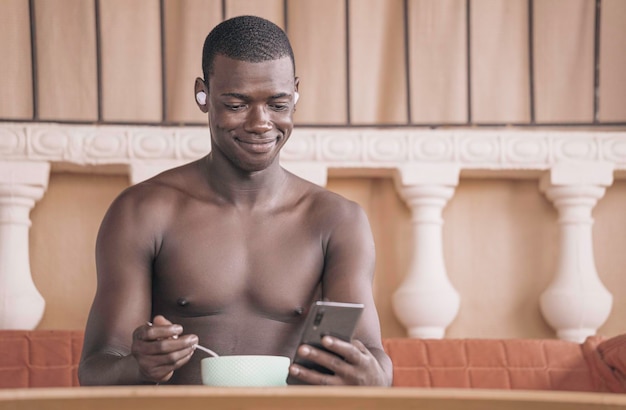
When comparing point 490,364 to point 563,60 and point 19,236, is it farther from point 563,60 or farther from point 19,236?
point 19,236

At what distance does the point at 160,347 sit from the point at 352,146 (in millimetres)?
1259

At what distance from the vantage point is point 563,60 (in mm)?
3045

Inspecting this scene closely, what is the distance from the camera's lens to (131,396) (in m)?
1.11

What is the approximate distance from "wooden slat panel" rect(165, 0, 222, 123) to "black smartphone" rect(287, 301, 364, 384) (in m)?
1.36

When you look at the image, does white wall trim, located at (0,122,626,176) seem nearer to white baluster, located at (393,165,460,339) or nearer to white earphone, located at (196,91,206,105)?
white baluster, located at (393,165,460,339)

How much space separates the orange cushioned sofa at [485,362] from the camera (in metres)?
2.54

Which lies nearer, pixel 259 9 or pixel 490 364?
pixel 490 364

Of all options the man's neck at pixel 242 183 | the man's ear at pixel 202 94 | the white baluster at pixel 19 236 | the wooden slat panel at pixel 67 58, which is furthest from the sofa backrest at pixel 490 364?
the wooden slat panel at pixel 67 58

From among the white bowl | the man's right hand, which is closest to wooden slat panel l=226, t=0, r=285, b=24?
the man's right hand

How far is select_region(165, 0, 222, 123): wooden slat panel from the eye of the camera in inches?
114

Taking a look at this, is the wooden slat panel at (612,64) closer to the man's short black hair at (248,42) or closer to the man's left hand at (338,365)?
the man's short black hair at (248,42)

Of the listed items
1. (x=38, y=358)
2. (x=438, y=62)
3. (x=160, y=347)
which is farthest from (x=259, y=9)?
(x=160, y=347)

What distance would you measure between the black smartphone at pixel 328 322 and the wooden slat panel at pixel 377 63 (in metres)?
1.40

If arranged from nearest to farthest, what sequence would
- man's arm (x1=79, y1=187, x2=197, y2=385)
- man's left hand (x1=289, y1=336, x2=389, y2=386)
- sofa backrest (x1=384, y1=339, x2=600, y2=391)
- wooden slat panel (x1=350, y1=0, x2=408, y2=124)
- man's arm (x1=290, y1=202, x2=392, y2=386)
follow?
man's left hand (x1=289, y1=336, x2=389, y2=386)
man's arm (x1=79, y1=187, x2=197, y2=385)
man's arm (x1=290, y1=202, x2=392, y2=386)
sofa backrest (x1=384, y1=339, x2=600, y2=391)
wooden slat panel (x1=350, y1=0, x2=408, y2=124)
